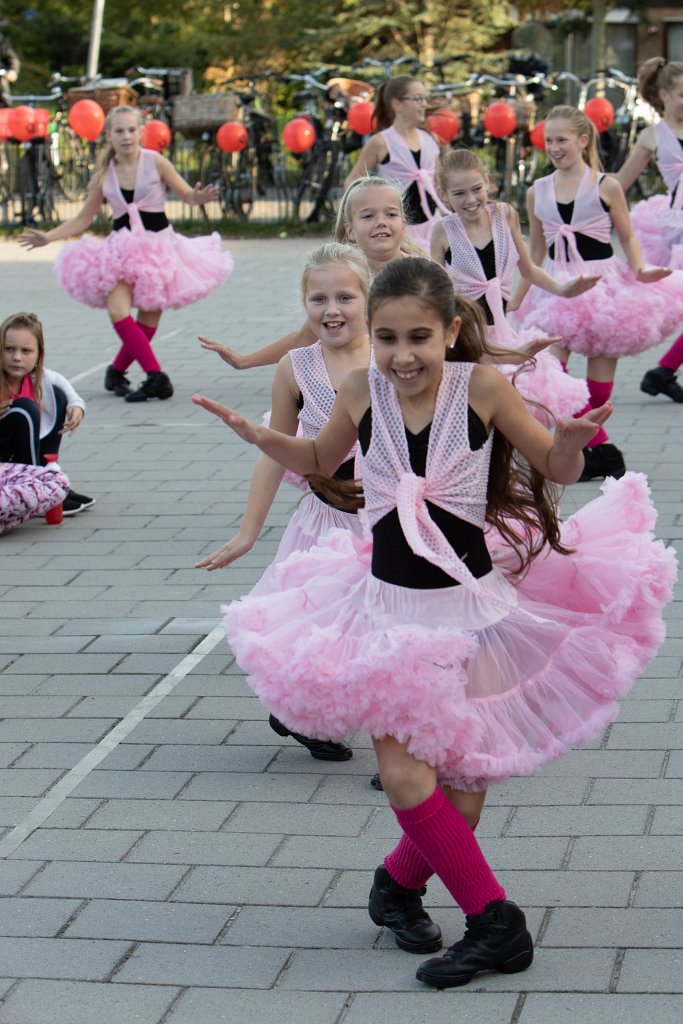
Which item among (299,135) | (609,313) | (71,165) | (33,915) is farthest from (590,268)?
(71,165)

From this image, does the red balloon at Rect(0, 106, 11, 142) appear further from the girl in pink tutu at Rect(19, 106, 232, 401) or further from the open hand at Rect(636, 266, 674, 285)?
the open hand at Rect(636, 266, 674, 285)

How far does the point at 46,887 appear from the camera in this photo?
170 inches

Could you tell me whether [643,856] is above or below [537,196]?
below

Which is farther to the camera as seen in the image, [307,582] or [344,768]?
[344,768]

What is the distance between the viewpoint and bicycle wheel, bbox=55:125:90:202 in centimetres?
2345

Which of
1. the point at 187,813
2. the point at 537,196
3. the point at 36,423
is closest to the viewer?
the point at 187,813

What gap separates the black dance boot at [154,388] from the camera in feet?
37.1

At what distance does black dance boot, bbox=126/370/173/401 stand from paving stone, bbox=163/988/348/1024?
25.8ft

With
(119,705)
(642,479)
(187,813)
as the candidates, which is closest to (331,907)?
(187,813)

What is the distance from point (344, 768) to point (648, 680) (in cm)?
121

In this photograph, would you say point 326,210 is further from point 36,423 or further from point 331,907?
point 331,907

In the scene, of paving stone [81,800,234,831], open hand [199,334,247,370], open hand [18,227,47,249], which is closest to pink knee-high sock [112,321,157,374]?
open hand [18,227,47,249]

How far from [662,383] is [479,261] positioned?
A: 281 cm

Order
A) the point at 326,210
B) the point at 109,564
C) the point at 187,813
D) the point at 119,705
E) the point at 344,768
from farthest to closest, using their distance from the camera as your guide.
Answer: the point at 326,210
the point at 109,564
the point at 119,705
the point at 344,768
the point at 187,813
